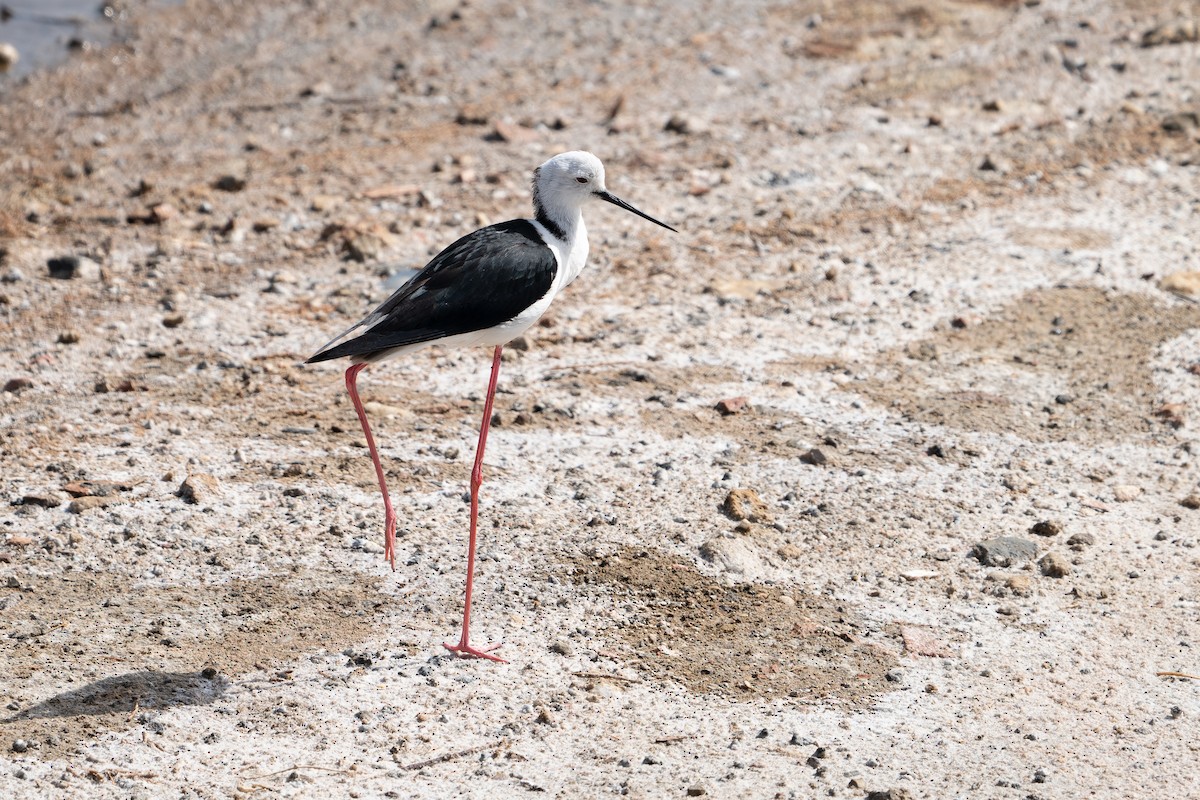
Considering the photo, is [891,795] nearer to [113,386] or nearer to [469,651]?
[469,651]

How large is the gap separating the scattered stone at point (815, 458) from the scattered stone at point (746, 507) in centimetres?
35

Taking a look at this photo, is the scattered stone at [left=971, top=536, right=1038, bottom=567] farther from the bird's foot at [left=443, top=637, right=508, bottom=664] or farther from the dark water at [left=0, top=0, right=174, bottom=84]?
the dark water at [left=0, top=0, right=174, bottom=84]

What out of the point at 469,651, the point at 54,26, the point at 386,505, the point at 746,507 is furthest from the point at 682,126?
the point at 54,26

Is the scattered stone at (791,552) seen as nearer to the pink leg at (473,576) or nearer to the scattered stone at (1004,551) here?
the scattered stone at (1004,551)

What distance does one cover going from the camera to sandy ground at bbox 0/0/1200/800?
4.21m

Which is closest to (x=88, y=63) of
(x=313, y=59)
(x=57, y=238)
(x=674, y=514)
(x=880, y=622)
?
(x=313, y=59)

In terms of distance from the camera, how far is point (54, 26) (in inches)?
447

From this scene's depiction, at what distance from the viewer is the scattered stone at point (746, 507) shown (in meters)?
5.21

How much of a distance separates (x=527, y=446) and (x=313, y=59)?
5429 millimetres

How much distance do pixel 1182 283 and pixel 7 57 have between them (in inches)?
322

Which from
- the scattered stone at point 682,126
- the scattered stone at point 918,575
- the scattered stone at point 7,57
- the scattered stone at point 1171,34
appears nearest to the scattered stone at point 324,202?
the scattered stone at point 682,126

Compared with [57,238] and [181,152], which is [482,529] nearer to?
[57,238]

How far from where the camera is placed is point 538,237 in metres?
5.06

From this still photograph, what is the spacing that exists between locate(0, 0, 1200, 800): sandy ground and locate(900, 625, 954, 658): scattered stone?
0.05 m
